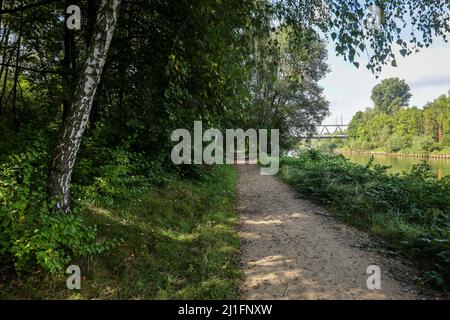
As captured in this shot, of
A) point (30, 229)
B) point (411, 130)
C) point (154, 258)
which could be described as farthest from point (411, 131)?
point (30, 229)

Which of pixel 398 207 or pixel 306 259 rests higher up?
pixel 398 207

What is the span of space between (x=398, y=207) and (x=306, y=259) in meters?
3.95

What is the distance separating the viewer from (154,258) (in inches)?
185

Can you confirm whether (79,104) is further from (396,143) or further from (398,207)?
(396,143)

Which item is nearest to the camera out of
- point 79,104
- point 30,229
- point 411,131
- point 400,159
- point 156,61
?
point 30,229

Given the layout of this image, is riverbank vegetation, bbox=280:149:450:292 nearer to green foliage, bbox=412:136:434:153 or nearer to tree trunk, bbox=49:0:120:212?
tree trunk, bbox=49:0:120:212

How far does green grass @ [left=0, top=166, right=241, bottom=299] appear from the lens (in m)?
3.51

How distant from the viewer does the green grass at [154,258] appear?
3512mm

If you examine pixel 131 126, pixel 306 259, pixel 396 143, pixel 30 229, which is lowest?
pixel 306 259

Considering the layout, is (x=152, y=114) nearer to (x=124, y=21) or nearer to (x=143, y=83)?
(x=143, y=83)

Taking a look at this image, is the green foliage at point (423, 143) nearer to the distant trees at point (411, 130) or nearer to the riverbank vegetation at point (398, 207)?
the distant trees at point (411, 130)

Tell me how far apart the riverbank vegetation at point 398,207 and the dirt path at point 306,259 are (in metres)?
0.47

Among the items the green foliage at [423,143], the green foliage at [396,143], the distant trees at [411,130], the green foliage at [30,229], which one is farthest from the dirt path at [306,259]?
the green foliage at [396,143]

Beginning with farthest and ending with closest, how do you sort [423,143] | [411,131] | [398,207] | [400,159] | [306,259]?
[411,131], [423,143], [400,159], [398,207], [306,259]
